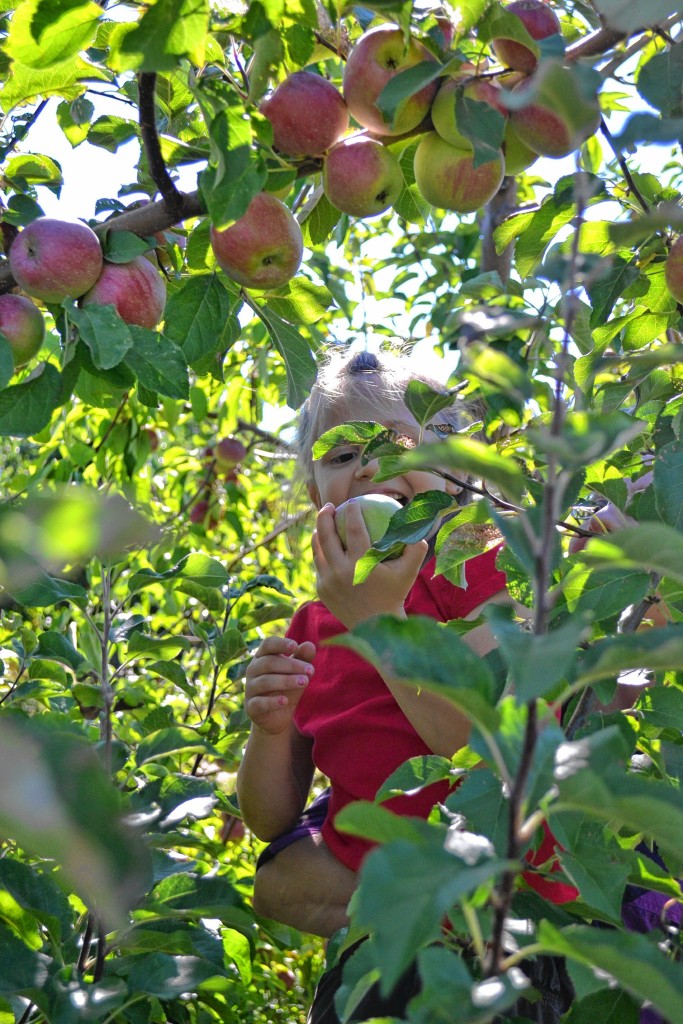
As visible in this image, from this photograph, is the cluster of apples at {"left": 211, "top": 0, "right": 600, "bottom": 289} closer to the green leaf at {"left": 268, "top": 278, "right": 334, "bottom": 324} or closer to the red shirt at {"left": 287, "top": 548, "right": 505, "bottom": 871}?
the green leaf at {"left": 268, "top": 278, "right": 334, "bottom": 324}

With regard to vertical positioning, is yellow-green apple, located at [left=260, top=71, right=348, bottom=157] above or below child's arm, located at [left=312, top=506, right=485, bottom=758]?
above

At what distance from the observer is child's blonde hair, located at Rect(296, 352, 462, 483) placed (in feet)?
6.53

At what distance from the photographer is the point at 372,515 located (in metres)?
1.48

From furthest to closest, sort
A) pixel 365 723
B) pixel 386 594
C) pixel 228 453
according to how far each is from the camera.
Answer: pixel 228 453 → pixel 365 723 → pixel 386 594

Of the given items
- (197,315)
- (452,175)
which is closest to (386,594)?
(197,315)

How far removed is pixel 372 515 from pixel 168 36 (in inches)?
30.7

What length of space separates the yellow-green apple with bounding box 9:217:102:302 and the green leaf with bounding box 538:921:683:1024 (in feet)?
2.74

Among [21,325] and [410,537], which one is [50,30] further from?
[410,537]

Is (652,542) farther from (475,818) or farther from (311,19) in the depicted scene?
(311,19)

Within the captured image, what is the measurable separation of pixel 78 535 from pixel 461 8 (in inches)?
30.7

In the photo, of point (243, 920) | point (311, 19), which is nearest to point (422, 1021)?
point (243, 920)

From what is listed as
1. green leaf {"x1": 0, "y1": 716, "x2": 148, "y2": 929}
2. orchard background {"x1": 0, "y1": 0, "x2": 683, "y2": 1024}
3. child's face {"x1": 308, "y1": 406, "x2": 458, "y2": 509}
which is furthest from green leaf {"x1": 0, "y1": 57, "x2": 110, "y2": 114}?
green leaf {"x1": 0, "y1": 716, "x2": 148, "y2": 929}

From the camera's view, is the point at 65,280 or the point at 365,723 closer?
the point at 65,280

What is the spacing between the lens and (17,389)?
1.10 metres
